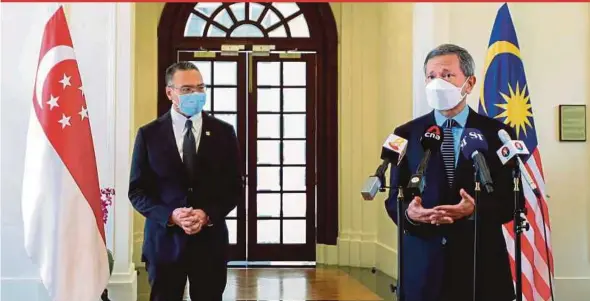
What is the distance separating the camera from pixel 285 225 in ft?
27.1

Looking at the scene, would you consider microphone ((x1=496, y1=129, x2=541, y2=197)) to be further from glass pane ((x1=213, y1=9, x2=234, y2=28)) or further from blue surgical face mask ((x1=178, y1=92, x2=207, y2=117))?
glass pane ((x1=213, y1=9, x2=234, y2=28))

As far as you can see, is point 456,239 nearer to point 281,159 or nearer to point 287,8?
point 281,159

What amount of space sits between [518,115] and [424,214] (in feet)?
7.90

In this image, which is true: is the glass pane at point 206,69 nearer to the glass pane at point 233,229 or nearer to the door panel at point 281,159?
the door panel at point 281,159

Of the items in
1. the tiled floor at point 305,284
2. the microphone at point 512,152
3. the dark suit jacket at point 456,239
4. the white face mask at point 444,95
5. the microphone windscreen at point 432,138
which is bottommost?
the tiled floor at point 305,284

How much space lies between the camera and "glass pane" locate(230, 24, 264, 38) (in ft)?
26.9

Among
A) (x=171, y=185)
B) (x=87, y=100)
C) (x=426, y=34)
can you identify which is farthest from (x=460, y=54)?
(x=87, y=100)

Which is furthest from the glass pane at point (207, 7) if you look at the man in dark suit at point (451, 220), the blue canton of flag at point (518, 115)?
the man in dark suit at point (451, 220)

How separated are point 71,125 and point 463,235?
2.40 meters

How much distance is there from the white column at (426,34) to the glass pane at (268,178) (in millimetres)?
3215

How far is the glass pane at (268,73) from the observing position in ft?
26.9

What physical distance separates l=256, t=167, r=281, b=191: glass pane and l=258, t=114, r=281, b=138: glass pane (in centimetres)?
40

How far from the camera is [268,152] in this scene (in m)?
8.26

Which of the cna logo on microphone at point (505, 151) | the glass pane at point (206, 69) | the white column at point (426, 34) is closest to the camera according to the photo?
the cna logo on microphone at point (505, 151)
